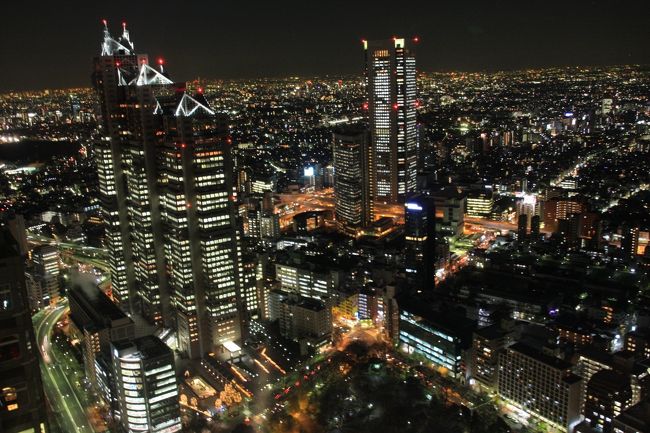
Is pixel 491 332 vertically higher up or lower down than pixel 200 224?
lower down

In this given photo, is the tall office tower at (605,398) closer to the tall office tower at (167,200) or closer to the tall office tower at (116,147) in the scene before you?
the tall office tower at (167,200)

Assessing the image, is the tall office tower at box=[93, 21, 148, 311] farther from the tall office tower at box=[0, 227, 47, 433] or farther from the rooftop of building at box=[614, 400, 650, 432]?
the tall office tower at box=[0, 227, 47, 433]

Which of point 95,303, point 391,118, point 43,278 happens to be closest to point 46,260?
point 43,278

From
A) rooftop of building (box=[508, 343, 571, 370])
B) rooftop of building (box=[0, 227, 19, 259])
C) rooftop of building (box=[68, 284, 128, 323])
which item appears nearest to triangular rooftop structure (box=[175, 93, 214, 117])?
rooftop of building (box=[68, 284, 128, 323])

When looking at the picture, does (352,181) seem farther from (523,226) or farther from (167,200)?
(167,200)

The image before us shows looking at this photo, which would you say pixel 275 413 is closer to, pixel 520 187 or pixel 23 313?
pixel 23 313

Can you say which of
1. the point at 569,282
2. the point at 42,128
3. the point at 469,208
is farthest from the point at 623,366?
the point at 42,128
